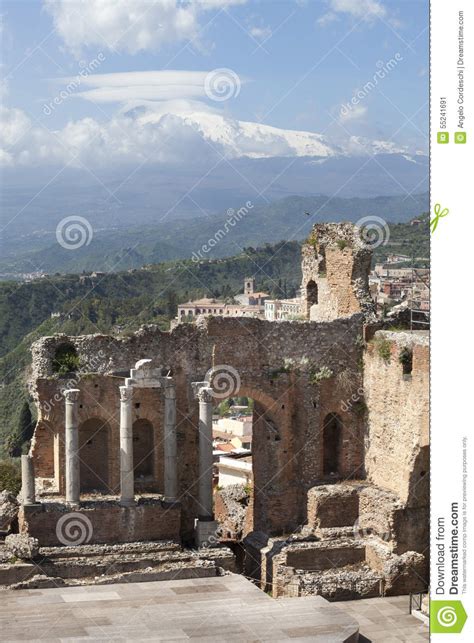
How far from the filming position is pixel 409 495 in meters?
31.0

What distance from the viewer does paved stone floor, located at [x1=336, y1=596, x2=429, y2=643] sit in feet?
87.2

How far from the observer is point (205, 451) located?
3162cm

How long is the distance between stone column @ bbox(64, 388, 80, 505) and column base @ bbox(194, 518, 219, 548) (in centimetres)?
324

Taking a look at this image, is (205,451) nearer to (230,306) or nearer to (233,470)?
(233,470)

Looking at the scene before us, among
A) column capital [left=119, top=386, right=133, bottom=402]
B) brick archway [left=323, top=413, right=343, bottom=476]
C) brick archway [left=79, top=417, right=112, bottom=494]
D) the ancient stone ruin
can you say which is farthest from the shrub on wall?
brick archway [left=323, top=413, right=343, bottom=476]

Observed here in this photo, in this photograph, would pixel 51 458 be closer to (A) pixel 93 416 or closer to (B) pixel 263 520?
(A) pixel 93 416

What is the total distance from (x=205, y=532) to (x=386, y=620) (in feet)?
18.4

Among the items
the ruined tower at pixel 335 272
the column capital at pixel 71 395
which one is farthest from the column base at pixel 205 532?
the ruined tower at pixel 335 272

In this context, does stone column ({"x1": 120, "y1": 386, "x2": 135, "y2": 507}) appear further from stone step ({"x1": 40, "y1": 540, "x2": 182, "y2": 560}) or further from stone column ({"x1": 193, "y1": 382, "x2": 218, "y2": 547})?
stone column ({"x1": 193, "y1": 382, "x2": 218, "y2": 547})

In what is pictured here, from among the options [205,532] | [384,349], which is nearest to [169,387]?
[205,532]

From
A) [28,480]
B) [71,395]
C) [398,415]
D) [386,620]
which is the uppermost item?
[71,395]

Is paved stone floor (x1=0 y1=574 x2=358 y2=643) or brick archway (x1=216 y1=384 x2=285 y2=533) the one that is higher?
brick archway (x1=216 y1=384 x2=285 y2=533)

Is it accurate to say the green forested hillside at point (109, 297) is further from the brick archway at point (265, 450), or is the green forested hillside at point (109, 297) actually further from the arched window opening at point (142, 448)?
the brick archway at point (265, 450)

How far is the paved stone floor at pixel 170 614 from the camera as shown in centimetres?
2430
